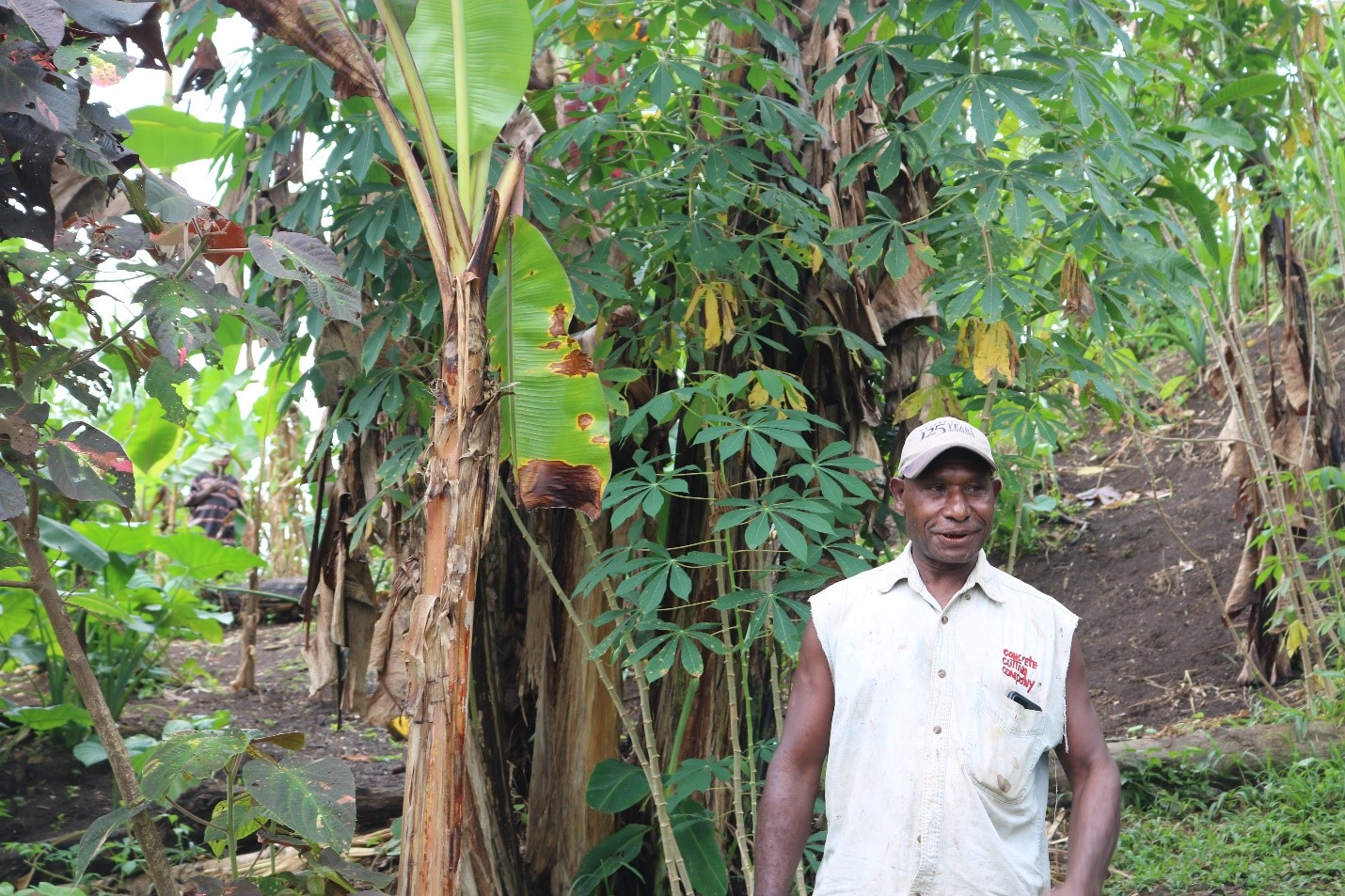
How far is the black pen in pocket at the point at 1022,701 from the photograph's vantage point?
2084 mm

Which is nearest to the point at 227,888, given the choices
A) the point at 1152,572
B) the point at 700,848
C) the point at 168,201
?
the point at 700,848

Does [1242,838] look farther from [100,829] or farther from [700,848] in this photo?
[100,829]

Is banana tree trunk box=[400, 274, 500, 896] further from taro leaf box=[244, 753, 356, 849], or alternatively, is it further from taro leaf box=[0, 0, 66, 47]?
taro leaf box=[0, 0, 66, 47]

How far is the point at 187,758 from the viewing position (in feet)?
8.64

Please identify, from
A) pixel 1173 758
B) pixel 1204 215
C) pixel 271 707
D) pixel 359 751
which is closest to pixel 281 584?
pixel 271 707

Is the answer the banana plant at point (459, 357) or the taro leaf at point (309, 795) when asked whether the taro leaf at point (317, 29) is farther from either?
the taro leaf at point (309, 795)

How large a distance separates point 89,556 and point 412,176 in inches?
130

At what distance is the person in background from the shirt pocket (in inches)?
287

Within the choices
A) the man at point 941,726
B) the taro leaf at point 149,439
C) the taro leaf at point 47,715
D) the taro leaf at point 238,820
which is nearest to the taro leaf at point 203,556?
the taro leaf at point 149,439

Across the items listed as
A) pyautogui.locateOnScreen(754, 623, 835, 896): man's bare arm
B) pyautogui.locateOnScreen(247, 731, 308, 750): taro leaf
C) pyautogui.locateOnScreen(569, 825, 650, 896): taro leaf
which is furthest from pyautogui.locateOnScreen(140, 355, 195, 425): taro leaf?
pyautogui.locateOnScreen(569, 825, 650, 896): taro leaf

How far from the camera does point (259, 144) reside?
12.3 ft

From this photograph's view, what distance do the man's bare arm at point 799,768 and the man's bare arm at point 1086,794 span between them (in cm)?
43

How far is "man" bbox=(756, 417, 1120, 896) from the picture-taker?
6.70 feet

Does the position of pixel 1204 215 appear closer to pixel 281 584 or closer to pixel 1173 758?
pixel 1173 758
